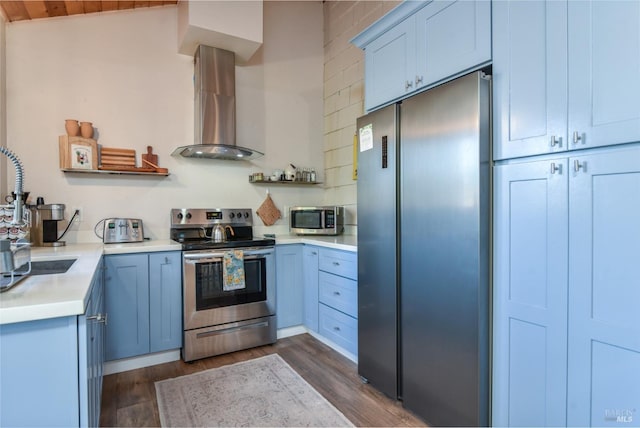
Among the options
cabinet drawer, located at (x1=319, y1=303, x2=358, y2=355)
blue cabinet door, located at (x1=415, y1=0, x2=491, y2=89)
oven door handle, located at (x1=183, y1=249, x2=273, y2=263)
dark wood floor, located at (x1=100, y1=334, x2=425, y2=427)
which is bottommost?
dark wood floor, located at (x1=100, y1=334, x2=425, y2=427)

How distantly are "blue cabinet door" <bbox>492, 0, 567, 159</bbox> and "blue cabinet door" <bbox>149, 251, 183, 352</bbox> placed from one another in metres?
2.34

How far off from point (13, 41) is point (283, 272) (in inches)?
110

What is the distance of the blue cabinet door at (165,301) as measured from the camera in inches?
104

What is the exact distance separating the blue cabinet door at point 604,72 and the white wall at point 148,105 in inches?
113

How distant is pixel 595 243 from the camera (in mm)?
1337

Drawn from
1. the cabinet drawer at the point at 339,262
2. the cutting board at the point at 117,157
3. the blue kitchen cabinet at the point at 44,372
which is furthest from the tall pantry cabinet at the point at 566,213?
the cutting board at the point at 117,157

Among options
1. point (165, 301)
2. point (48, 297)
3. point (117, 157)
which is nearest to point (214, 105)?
point (117, 157)

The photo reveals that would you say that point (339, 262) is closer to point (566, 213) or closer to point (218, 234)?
point (218, 234)

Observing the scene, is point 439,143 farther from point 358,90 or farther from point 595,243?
point 358,90

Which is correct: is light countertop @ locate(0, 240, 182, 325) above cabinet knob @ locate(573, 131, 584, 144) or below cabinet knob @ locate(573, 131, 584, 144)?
below

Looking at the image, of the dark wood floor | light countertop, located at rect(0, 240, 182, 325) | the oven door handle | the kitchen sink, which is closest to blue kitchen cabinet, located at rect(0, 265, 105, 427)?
light countertop, located at rect(0, 240, 182, 325)

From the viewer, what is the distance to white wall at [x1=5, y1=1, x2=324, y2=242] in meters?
2.77

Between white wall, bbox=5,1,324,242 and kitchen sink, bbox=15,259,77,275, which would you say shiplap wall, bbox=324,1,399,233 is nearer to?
white wall, bbox=5,1,324,242

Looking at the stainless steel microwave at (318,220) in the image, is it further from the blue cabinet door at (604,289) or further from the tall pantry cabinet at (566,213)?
the blue cabinet door at (604,289)
